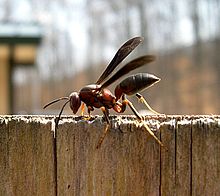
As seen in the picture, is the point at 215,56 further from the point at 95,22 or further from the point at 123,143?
the point at 123,143

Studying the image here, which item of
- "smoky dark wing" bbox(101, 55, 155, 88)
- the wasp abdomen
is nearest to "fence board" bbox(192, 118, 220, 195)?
"smoky dark wing" bbox(101, 55, 155, 88)

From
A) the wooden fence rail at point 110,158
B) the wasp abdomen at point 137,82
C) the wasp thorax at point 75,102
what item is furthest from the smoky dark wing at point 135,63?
the wasp thorax at point 75,102

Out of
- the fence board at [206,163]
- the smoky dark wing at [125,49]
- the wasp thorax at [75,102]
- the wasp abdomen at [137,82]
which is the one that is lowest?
the fence board at [206,163]

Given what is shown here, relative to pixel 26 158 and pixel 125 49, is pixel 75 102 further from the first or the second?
pixel 26 158

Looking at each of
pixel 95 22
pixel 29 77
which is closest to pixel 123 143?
pixel 95 22

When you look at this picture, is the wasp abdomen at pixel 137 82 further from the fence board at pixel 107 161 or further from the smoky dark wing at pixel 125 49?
the fence board at pixel 107 161

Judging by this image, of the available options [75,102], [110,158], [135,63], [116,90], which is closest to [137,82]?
[116,90]

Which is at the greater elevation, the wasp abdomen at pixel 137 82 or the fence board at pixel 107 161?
the wasp abdomen at pixel 137 82

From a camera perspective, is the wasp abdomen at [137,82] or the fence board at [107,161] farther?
the wasp abdomen at [137,82]
